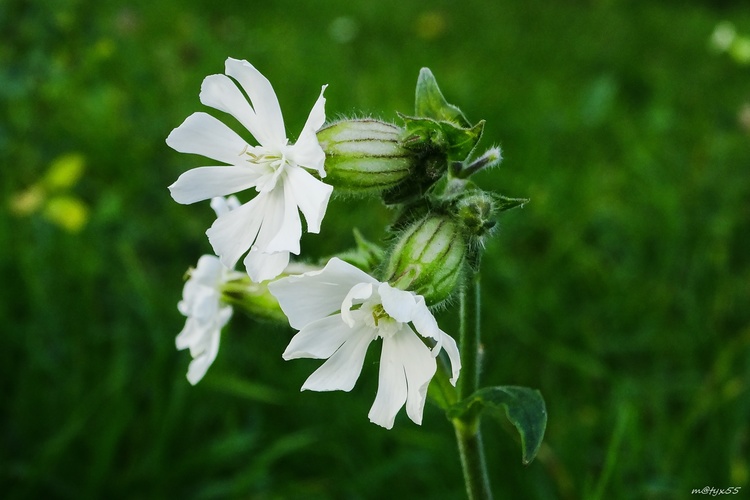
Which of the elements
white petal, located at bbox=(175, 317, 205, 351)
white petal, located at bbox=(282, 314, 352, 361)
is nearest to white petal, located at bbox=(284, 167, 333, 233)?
white petal, located at bbox=(282, 314, 352, 361)

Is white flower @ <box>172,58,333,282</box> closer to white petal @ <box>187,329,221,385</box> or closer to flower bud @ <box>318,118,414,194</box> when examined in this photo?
flower bud @ <box>318,118,414,194</box>

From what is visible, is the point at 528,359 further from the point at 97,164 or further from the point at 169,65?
the point at 169,65

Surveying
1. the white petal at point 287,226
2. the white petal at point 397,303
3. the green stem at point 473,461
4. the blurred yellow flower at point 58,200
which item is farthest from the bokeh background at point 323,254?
the white petal at point 287,226

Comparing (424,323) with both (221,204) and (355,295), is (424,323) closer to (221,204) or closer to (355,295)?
(355,295)

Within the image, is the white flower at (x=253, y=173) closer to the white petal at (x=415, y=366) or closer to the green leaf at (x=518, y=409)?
the white petal at (x=415, y=366)

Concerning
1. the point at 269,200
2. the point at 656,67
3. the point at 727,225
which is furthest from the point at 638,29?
the point at 269,200

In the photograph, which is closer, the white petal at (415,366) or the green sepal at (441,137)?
the white petal at (415,366)
